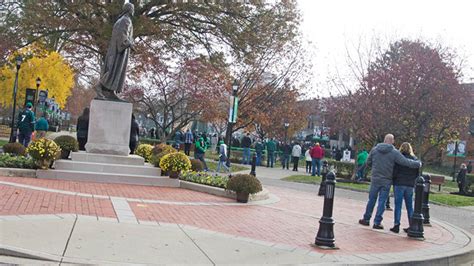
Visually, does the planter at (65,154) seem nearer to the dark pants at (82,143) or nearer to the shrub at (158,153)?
the dark pants at (82,143)

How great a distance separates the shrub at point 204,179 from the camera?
534 inches

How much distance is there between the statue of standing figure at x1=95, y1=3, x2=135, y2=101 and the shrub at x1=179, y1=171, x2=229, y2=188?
325 cm

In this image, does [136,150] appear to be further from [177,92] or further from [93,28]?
[177,92]

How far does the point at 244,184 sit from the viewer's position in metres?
12.1

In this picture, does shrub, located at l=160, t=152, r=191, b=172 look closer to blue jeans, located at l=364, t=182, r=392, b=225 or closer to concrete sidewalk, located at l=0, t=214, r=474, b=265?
blue jeans, located at l=364, t=182, r=392, b=225

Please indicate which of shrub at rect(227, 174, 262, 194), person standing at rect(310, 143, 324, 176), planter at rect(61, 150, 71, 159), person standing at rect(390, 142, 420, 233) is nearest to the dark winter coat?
person standing at rect(390, 142, 420, 233)

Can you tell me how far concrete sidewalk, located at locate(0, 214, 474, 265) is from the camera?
596 centimetres

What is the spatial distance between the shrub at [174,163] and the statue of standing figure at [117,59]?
284 cm

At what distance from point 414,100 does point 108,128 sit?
16.9m

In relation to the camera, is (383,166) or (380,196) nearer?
(383,166)

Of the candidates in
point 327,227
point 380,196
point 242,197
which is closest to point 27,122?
point 242,197

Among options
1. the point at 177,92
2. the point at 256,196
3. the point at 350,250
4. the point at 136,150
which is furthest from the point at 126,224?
the point at 177,92

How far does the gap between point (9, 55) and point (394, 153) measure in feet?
66.3

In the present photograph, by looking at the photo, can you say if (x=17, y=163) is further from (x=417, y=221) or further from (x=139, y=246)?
(x=417, y=221)
